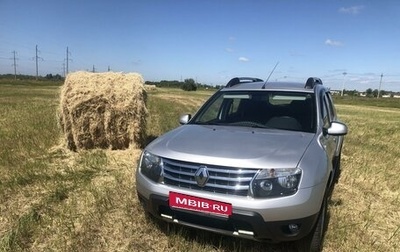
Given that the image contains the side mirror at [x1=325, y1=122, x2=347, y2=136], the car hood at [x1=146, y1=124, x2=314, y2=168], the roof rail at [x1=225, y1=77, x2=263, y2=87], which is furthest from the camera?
the roof rail at [x1=225, y1=77, x2=263, y2=87]

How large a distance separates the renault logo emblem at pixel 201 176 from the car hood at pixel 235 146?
70 mm

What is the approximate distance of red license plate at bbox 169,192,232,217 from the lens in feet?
11.1

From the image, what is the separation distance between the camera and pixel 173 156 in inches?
145

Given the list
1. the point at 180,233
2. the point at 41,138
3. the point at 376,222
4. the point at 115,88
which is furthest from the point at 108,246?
the point at 41,138

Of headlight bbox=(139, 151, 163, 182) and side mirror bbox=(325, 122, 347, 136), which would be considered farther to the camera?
side mirror bbox=(325, 122, 347, 136)

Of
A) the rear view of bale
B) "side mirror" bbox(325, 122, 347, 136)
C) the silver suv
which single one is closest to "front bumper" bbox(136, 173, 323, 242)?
the silver suv

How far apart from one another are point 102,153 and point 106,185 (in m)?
2.22

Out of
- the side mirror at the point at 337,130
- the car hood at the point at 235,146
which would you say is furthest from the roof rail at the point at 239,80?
the side mirror at the point at 337,130

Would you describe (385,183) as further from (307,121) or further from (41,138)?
(41,138)

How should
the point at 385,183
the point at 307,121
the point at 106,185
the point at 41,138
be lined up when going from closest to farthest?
the point at 307,121 < the point at 106,185 < the point at 385,183 < the point at 41,138

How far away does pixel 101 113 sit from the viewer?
8.07 m

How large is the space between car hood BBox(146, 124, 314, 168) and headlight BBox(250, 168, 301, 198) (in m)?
0.06

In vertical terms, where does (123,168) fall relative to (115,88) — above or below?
below

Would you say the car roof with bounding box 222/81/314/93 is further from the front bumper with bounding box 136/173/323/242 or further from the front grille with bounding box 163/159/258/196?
the front grille with bounding box 163/159/258/196
